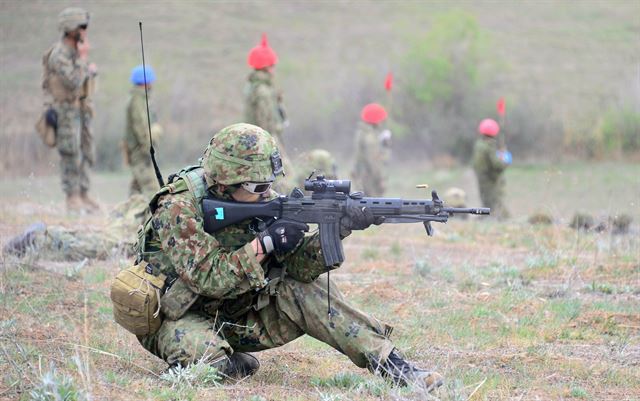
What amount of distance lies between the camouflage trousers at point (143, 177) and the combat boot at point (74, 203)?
75 centimetres

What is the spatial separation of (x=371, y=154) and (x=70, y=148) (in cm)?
483

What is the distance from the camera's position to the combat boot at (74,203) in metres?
12.6

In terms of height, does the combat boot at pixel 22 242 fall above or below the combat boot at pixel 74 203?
above

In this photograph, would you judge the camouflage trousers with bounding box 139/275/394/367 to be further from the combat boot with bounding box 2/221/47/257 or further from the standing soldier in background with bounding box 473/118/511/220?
the standing soldier in background with bounding box 473/118/511/220

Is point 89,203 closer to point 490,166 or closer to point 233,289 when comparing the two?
point 490,166

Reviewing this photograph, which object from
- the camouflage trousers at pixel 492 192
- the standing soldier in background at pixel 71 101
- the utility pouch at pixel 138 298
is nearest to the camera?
the utility pouch at pixel 138 298

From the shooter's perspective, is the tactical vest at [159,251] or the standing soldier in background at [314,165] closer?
the tactical vest at [159,251]

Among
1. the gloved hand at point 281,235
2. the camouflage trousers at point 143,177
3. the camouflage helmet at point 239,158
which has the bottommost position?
the camouflage trousers at point 143,177

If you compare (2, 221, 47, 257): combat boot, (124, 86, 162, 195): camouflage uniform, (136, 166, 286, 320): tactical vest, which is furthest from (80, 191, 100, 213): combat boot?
(136, 166, 286, 320): tactical vest

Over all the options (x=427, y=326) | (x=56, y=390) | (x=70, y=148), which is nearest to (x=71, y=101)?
(x=70, y=148)

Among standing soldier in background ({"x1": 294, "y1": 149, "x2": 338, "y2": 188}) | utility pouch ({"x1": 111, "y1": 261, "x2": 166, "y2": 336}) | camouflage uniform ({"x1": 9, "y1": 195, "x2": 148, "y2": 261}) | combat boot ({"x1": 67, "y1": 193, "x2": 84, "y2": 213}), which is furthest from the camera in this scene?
standing soldier in background ({"x1": 294, "y1": 149, "x2": 338, "y2": 188})

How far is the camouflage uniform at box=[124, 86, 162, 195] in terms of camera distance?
1275 centimetres

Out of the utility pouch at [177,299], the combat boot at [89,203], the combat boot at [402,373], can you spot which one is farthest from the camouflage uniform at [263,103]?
the combat boot at [402,373]

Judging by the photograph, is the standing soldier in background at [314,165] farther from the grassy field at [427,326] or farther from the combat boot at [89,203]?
the combat boot at [89,203]
